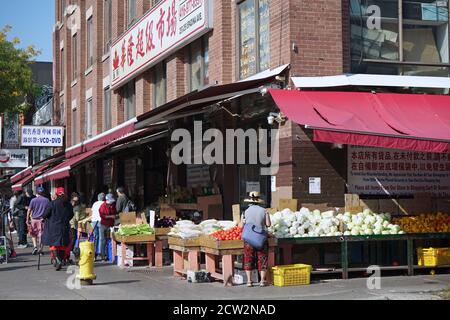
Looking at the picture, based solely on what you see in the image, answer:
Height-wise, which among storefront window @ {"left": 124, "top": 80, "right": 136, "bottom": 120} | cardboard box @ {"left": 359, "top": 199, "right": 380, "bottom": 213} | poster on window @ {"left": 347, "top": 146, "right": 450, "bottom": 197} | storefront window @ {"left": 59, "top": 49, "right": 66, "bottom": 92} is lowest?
cardboard box @ {"left": 359, "top": 199, "right": 380, "bottom": 213}

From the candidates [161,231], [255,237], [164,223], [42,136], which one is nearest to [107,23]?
[42,136]

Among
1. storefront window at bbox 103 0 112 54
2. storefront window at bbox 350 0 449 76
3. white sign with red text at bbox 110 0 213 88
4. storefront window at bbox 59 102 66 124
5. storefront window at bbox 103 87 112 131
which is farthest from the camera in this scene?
storefront window at bbox 59 102 66 124

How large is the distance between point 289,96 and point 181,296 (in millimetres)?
4313

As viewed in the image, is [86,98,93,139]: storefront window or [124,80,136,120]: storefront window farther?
[86,98,93,139]: storefront window

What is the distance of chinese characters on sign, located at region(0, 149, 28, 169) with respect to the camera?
29.4 m

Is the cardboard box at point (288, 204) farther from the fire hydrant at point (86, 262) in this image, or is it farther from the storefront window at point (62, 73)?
the storefront window at point (62, 73)

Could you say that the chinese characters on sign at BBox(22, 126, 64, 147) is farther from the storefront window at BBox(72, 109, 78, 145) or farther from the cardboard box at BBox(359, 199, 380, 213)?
the cardboard box at BBox(359, 199, 380, 213)

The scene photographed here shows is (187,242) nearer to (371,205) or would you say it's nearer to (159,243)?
(159,243)

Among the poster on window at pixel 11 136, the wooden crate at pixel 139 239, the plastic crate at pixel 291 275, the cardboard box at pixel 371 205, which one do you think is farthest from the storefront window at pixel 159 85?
the poster on window at pixel 11 136

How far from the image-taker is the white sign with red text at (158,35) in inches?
720

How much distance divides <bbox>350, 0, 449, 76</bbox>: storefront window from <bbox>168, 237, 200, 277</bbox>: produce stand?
5.02 meters

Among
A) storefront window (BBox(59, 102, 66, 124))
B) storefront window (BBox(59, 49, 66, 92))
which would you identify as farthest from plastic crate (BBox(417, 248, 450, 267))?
storefront window (BBox(59, 49, 66, 92))

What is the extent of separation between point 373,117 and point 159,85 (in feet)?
36.0

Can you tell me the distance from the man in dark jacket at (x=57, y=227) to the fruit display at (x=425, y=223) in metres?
6.84
